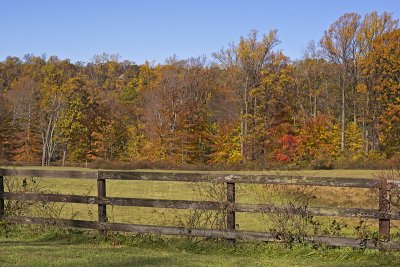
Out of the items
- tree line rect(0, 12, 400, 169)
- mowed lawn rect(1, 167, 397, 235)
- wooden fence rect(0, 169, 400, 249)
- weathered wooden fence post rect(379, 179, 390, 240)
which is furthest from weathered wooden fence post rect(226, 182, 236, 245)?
tree line rect(0, 12, 400, 169)

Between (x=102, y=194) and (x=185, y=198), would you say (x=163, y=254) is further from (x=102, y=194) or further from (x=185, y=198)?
(x=185, y=198)

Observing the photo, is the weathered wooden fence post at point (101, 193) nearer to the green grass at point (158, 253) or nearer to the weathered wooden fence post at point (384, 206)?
the green grass at point (158, 253)

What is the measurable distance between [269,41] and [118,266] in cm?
5505

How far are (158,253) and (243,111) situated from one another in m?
51.8

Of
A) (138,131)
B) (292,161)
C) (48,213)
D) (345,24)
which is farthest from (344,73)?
(48,213)

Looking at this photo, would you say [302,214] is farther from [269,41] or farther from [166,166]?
[269,41]

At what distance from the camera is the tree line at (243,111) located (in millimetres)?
54125

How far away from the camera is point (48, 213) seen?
1088 cm

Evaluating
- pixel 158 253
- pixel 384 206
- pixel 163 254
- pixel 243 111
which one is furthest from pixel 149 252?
pixel 243 111

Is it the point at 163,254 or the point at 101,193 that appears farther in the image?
the point at 101,193

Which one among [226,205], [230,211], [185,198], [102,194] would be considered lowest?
[185,198]

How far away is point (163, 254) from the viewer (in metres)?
8.53

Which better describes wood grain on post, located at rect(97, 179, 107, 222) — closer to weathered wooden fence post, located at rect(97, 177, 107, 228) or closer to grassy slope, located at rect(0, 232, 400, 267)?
weathered wooden fence post, located at rect(97, 177, 107, 228)

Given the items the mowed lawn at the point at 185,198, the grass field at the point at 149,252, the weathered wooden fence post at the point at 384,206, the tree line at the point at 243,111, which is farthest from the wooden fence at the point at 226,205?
the tree line at the point at 243,111
